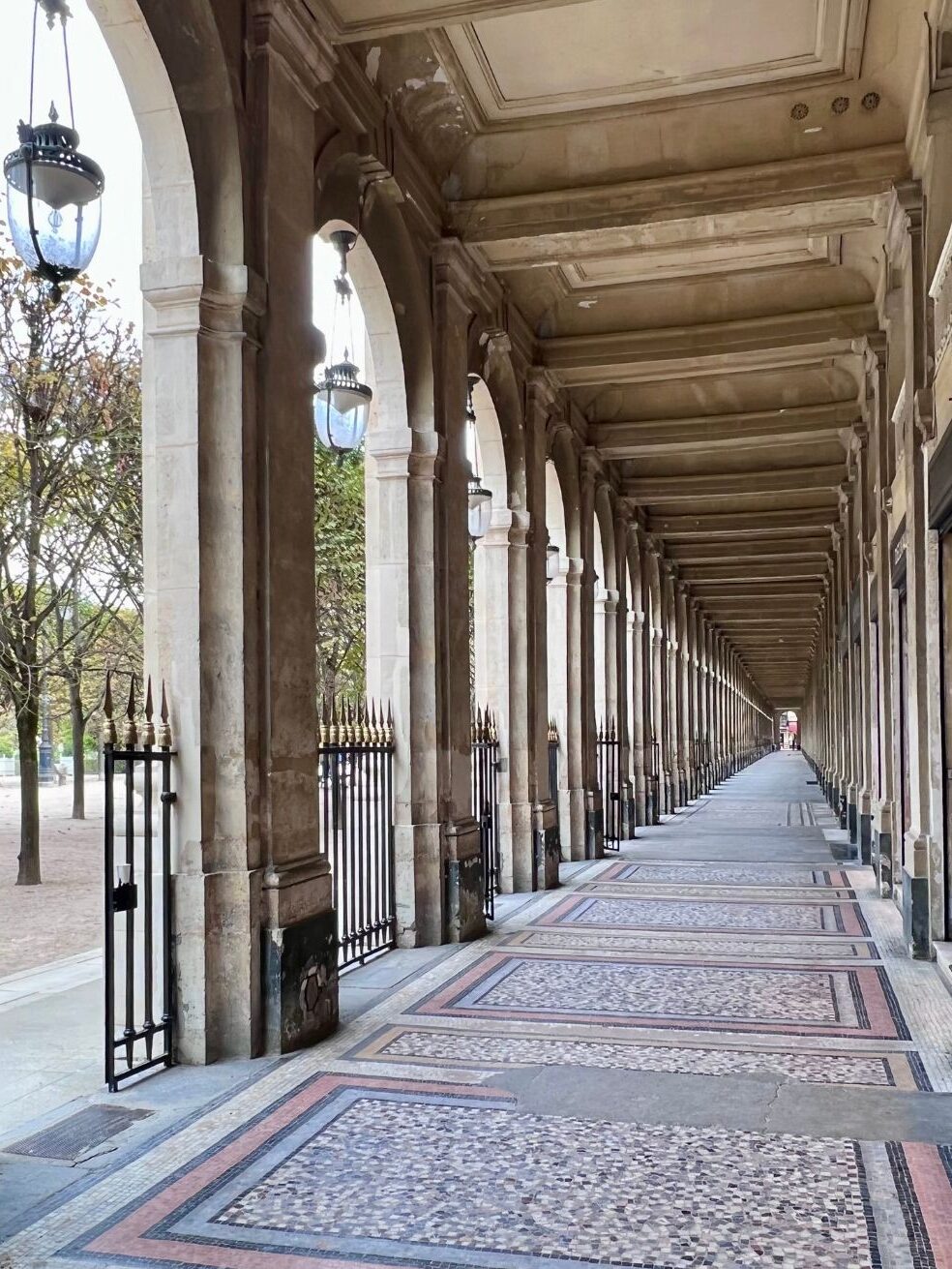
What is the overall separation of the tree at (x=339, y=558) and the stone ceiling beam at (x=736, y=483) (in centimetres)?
516

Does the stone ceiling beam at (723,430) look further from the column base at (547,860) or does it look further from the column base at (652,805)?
the column base at (652,805)

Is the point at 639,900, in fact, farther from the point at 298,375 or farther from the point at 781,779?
the point at 781,779

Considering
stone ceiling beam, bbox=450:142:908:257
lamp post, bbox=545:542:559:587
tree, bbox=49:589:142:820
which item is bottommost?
tree, bbox=49:589:142:820

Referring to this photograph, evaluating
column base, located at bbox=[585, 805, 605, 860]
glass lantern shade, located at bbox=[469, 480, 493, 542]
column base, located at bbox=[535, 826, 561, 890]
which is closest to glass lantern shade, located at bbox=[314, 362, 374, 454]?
glass lantern shade, located at bbox=[469, 480, 493, 542]

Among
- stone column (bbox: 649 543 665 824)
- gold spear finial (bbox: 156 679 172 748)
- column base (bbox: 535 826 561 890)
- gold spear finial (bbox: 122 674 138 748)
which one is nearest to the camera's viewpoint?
gold spear finial (bbox: 122 674 138 748)

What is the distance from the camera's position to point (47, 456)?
14797 millimetres

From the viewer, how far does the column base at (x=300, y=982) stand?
6312 millimetres

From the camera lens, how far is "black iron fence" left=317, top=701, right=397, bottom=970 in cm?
820

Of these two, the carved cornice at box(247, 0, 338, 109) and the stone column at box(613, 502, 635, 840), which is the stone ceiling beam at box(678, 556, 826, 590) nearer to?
the stone column at box(613, 502, 635, 840)

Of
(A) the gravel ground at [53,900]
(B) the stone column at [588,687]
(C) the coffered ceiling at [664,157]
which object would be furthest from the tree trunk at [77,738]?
(C) the coffered ceiling at [664,157]

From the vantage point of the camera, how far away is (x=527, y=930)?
1056 cm

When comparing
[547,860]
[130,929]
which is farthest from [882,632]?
[130,929]

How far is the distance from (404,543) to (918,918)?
495 centimetres

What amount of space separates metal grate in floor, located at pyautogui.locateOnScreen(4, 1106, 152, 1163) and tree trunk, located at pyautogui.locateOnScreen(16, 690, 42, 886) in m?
9.54
